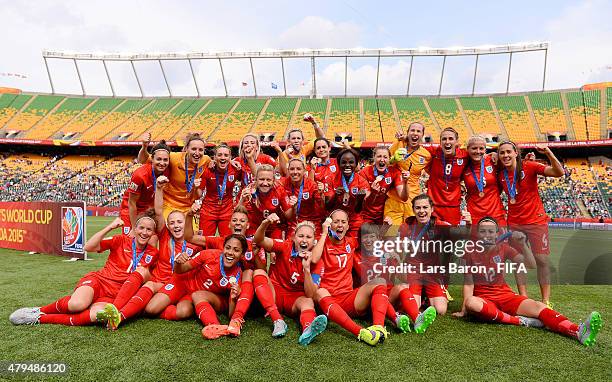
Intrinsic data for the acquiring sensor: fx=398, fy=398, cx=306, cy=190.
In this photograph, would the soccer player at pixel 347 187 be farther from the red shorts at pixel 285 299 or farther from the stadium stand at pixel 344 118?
the stadium stand at pixel 344 118

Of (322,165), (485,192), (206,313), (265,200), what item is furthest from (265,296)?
(485,192)

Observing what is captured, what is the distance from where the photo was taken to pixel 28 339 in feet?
12.0

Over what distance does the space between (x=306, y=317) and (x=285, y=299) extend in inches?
20.4

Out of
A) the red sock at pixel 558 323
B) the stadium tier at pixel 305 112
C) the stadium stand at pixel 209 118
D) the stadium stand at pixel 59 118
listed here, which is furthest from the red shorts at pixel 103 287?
the stadium stand at pixel 59 118

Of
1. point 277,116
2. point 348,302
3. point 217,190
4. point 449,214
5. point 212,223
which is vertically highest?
point 277,116

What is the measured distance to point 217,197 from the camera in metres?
5.37

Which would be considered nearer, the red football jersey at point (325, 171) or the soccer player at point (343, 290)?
the soccer player at point (343, 290)

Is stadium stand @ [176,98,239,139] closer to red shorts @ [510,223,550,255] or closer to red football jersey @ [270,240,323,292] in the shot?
red football jersey @ [270,240,323,292]

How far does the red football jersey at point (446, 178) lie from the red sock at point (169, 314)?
333 cm

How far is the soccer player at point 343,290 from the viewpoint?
12.0ft

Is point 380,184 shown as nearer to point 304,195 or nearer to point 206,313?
point 304,195

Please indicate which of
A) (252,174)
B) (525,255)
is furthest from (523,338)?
(252,174)

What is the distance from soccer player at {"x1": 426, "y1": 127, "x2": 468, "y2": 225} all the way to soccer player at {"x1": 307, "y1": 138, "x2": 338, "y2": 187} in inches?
51.7

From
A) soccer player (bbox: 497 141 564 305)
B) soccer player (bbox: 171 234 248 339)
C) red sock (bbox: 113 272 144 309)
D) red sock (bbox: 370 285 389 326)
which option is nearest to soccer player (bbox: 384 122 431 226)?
soccer player (bbox: 497 141 564 305)
